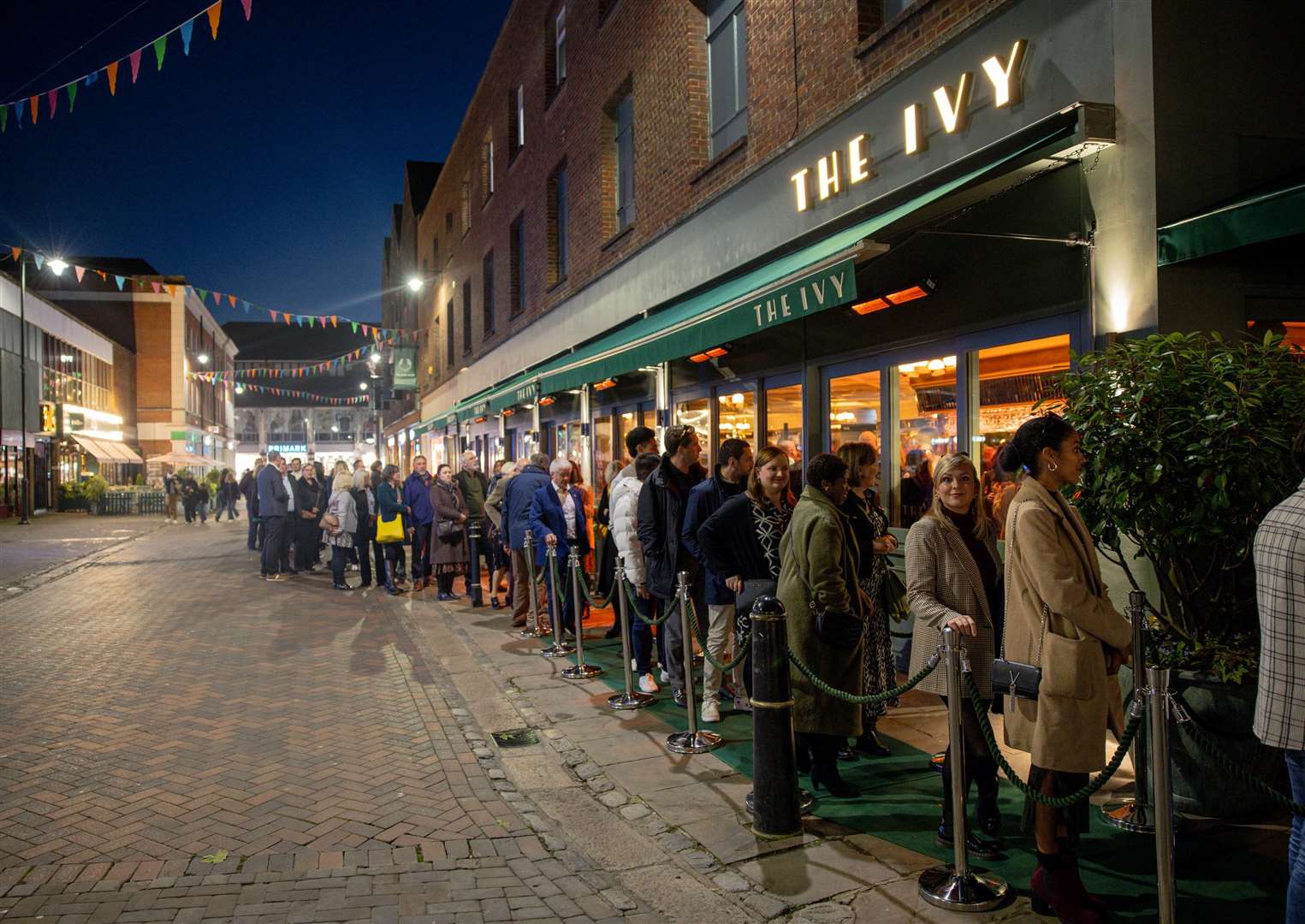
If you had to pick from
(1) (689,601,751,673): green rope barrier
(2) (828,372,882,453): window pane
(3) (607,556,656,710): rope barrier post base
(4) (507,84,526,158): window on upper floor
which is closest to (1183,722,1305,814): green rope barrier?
(1) (689,601,751,673): green rope barrier

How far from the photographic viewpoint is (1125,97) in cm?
566

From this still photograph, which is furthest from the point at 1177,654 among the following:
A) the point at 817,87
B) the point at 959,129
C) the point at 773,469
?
the point at 817,87

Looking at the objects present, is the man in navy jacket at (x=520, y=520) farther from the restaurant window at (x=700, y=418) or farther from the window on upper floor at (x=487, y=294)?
the window on upper floor at (x=487, y=294)

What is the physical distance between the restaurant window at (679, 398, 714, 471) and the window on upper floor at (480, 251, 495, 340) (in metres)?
13.0

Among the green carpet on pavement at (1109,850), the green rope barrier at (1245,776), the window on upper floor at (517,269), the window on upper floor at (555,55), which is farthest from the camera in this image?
the window on upper floor at (517,269)

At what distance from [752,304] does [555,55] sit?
13.1 metres

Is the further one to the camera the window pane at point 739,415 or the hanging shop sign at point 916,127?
the window pane at point 739,415

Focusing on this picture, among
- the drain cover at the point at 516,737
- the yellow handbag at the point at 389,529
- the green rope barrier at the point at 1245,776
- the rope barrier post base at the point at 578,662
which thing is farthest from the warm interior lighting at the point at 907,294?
the yellow handbag at the point at 389,529

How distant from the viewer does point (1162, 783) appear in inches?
119

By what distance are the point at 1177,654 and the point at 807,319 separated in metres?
5.52

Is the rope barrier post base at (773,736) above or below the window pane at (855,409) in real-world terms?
Answer: below

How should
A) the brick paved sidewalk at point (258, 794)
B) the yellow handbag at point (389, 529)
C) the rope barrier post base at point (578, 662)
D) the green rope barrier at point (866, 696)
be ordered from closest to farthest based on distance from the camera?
the brick paved sidewalk at point (258, 794)
the green rope barrier at point (866, 696)
the rope barrier post base at point (578, 662)
the yellow handbag at point (389, 529)

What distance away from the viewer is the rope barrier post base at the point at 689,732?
5.79m

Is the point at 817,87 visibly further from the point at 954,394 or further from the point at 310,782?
the point at 310,782
